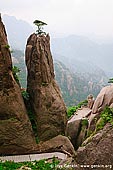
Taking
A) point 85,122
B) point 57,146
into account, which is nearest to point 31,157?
point 57,146

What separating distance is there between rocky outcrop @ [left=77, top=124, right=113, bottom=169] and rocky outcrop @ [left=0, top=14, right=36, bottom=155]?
659 cm

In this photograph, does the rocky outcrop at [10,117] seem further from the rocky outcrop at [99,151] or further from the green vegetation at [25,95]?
the rocky outcrop at [99,151]

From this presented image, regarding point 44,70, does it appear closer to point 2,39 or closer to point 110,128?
point 2,39

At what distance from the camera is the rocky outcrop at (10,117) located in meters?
13.9

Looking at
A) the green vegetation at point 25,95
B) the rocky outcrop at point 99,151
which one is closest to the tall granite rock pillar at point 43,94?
the green vegetation at point 25,95

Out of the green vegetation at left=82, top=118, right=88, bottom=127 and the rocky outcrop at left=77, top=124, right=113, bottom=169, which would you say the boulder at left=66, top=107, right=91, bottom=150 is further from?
the rocky outcrop at left=77, top=124, right=113, bottom=169

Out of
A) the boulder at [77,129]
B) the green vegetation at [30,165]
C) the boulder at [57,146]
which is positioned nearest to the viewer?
the green vegetation at [30,165]

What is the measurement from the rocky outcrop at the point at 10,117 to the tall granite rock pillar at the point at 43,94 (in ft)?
3.00

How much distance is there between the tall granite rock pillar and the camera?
600 inches

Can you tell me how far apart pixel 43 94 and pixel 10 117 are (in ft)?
6.84

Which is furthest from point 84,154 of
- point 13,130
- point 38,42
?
point 38,42

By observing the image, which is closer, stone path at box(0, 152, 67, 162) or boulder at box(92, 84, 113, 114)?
stone path at box(0, 152, 67, 162)

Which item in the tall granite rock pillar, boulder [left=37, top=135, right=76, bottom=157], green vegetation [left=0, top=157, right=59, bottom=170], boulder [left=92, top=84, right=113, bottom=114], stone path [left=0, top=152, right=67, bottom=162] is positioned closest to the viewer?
green vegetation [left=0, top=157, right=59, bottom=170]

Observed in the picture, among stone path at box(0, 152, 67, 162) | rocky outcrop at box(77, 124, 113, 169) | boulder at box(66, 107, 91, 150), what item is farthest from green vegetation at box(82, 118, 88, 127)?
rocky outcrop at box(77, 124, 113, 169)
